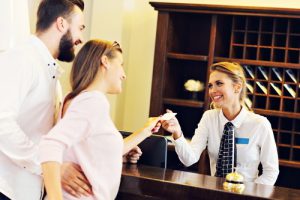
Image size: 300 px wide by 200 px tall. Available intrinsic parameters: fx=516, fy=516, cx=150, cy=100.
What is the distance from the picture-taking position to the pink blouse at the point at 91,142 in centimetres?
163

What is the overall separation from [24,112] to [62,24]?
1.21 feet

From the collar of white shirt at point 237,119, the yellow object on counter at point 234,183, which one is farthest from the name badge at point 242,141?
the yellow object on counter at point 234,183

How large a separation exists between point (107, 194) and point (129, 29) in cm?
301

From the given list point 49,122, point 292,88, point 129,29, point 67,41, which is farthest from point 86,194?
point 129,29

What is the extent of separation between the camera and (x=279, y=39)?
3.96m

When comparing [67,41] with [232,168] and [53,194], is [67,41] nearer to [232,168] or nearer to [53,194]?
[53,194]

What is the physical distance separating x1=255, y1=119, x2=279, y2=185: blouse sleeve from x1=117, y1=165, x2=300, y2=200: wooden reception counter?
2.36ft

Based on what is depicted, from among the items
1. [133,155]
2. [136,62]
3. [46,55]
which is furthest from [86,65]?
[136,62]

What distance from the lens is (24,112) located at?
182 cm

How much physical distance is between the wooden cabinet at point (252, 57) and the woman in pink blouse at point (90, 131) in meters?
2.15

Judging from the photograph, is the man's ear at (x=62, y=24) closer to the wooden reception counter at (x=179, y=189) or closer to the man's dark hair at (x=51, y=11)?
the man's dark hair at (x=51, y=11)

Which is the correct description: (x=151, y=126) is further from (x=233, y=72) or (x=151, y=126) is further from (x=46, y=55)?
(x=233, y=72)

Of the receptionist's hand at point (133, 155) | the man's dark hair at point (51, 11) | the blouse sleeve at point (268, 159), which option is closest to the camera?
the man's dark hair at point (51, 11)

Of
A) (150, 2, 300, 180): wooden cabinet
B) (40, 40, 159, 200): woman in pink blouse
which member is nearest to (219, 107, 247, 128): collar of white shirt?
(150, 2, 300, 180): wooden cabinet
